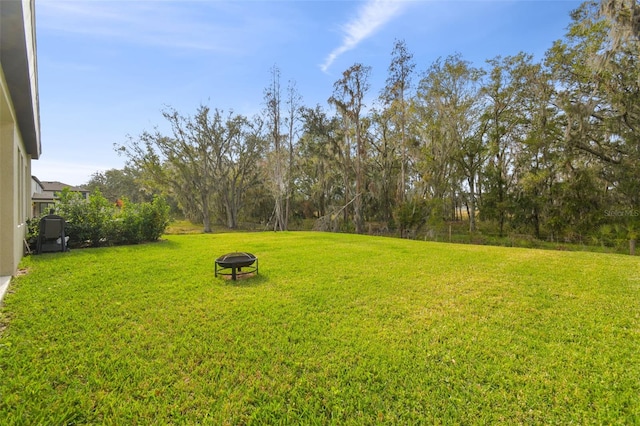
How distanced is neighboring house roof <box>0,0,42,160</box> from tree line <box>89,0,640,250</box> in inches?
476

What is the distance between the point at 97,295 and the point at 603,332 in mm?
6480

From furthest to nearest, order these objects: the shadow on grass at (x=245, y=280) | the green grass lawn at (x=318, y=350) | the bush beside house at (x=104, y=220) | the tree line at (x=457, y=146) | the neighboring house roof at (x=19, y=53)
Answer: the tree line at (x=457, y=146), the bush beside house at (x=104, y=220), the shadow on grass at (x=245, y=280), the neighboring house roof at (x=19, y=53), the green grass lawn at (x=318, y=350)

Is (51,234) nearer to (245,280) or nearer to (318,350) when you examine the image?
(245,280)

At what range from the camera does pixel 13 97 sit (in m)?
4.61

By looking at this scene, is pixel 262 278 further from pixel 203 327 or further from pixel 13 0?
pixel 13 0

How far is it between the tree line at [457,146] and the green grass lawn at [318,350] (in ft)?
29.1

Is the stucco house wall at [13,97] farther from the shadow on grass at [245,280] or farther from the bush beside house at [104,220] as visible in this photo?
the shadow on grass at [245,280]

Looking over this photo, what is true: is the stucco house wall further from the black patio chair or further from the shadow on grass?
the shadow on grass

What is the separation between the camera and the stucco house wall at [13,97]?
2.90 metres

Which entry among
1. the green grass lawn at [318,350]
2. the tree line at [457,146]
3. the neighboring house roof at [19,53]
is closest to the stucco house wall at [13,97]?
the neighboring house roof at [19,53]

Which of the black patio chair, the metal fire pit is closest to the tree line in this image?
the metal fire pit

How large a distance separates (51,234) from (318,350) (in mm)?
8113

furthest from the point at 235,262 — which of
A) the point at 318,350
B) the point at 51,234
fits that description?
the point at 51,234

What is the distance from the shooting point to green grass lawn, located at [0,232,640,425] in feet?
6.27
